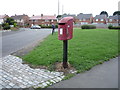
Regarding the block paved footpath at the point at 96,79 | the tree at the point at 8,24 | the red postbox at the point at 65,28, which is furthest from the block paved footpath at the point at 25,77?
the tree at the point at 8,24

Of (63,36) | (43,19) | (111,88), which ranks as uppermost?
(43,19)

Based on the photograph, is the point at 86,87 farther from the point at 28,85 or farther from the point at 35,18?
the point at 35,18

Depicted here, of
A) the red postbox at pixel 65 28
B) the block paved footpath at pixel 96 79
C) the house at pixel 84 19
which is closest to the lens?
the block paved footpath at pixel 96 79

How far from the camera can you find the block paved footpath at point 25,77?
151 inches

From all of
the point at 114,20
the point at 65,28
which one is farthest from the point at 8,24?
the point at 114,20

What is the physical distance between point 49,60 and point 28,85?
207 cm

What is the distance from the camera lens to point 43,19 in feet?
224

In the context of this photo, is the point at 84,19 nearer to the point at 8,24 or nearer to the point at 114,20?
the point at 114,20

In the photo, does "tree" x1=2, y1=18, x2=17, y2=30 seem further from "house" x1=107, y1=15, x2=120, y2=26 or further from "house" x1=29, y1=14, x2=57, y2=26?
"house" x1=107, y1=15, x2=120, y2=26

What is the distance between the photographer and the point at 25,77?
4.32 metres

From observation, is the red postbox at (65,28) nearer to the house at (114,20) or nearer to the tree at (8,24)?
the tree at (8,24)

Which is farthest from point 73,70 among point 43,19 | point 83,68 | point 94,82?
point 43,19

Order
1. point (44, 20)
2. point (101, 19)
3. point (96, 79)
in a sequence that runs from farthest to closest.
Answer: point (44, 20)
point (101, 19)
point (96, 79)

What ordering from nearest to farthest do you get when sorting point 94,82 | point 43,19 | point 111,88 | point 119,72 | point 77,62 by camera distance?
1. point 111,88
2. point 94,82
3. point 119,72
4. point 77,62
5. point 43,19
